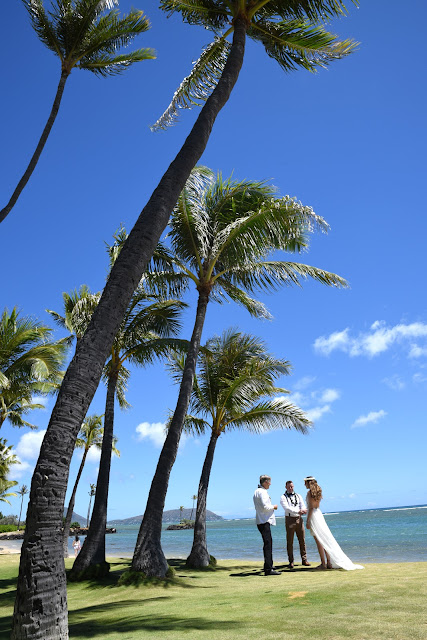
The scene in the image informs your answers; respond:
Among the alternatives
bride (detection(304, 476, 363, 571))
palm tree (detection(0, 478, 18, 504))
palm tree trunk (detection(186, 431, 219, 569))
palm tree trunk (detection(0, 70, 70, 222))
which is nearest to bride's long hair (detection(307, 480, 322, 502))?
bride (detection(304, 476, 363, 571))

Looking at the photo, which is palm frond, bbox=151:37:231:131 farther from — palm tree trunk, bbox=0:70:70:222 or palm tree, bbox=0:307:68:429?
palm tree, bbox=0:307:68:429

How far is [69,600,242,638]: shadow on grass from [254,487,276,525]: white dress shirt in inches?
143

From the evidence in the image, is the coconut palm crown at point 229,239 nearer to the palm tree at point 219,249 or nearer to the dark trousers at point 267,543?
the palm tree at point 219,249

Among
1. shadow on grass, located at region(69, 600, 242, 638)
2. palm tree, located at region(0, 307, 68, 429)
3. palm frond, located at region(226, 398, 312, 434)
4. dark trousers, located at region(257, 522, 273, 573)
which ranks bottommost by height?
shadow on grass, located at region(69, 600, 242, 638)

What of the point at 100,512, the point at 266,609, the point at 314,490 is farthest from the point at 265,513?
the point at 100,512

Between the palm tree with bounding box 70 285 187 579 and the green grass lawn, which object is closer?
the green grass lawn

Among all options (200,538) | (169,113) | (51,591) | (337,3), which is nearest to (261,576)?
(200,538)

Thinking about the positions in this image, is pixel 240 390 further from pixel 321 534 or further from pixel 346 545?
pixel 346 545

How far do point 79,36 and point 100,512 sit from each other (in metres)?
11.7

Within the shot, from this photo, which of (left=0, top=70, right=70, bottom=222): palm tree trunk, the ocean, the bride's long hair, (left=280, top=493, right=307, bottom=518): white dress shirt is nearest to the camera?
the bride's long hair

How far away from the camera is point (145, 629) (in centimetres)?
541

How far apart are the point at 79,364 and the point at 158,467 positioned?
290 inches

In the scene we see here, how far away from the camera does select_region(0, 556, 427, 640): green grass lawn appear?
15.6ft

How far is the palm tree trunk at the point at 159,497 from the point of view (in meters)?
10.5
